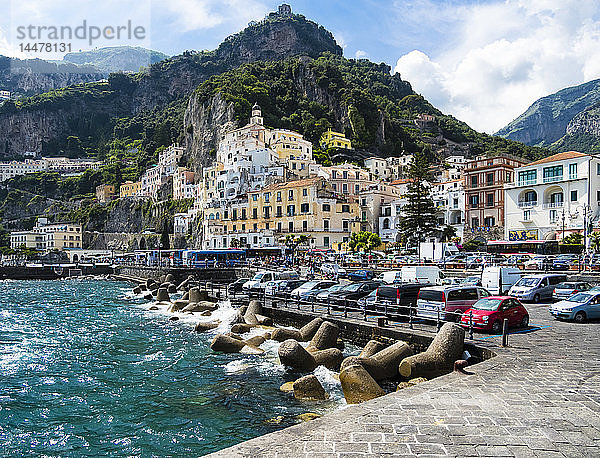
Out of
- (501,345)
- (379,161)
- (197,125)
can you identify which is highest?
A: (197,125)

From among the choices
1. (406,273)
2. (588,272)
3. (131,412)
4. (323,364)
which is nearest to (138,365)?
(131,412)

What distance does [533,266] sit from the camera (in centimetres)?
3869

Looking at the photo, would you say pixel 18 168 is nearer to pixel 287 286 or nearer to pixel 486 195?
pixel 486 195

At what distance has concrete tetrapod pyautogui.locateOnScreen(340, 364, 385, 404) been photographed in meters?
A: 11.8

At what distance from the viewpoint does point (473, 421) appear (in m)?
8.23

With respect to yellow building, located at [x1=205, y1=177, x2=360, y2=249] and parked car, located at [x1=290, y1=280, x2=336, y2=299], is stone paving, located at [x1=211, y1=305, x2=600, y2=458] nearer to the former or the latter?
parked car, located at [x1=290, y1=280, x2=336, y2=299]

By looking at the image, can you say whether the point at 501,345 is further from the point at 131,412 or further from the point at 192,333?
the point at 192,333

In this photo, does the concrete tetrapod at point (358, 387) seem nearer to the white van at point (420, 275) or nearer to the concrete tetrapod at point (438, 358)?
the concrete tetrapod at point (438, 358)

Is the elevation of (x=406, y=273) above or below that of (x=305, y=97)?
below

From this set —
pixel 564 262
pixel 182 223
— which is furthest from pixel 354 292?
pixel 182 223

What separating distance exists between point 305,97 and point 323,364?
141049 mm

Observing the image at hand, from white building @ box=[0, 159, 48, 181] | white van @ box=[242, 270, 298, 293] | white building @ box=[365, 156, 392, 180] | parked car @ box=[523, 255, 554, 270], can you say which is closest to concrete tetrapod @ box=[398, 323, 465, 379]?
white van @ box=[242, 270, 298, 293]

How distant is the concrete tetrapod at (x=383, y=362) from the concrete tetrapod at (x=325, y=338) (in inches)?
159

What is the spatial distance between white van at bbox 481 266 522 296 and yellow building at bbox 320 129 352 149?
10140 cm
